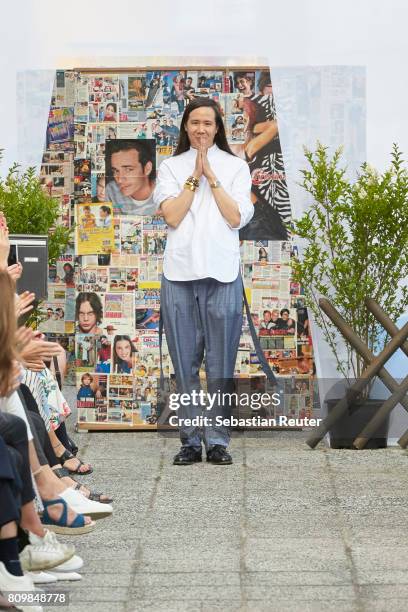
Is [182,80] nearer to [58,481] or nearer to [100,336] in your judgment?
[100,336]

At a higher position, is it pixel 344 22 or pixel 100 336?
pixel 344 22

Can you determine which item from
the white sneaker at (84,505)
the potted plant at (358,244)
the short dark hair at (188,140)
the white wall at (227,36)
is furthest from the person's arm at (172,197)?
the white sneaker at (84,505)

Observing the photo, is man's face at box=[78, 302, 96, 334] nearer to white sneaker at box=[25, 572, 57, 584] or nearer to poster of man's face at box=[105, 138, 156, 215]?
poster of man's face at box=[105, 138, 156, 215]

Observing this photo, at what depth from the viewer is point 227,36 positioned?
6.43 m

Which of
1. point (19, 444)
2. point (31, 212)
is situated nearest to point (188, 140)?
point (31, 212)

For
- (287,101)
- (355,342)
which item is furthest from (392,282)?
(287,101)

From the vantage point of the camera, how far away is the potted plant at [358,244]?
19.2 feet

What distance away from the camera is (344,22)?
6324 millimetres

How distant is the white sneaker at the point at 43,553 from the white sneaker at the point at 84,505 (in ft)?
1.91

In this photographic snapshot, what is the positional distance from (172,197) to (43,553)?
7.15 feet

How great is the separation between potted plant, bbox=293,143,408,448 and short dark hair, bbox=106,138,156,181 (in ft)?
2.33

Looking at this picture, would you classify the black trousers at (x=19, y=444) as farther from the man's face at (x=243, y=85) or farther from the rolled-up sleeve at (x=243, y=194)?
the man's face at (x=243, y=85)

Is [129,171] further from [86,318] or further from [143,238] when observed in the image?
[86,318]

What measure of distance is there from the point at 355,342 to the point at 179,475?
3.47 ft
